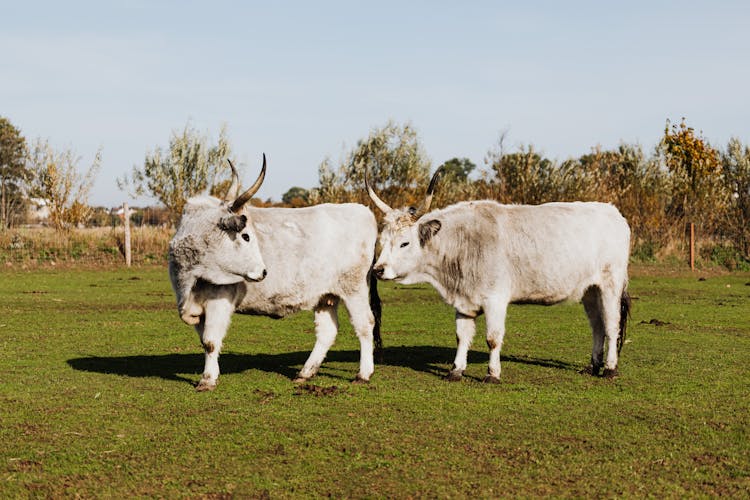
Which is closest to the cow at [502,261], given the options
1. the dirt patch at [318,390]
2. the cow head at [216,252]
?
the dirt patch at [318,390]

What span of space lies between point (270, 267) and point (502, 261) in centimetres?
276

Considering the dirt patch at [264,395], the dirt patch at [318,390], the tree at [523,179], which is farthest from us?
the tree at [523,179]

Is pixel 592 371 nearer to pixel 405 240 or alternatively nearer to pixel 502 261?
pixel 502 261

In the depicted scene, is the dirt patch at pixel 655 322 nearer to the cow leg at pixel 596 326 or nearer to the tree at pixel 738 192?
the cow leg at pixel 596 326

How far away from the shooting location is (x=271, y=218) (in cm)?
970

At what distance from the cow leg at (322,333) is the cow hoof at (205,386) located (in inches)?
45.5

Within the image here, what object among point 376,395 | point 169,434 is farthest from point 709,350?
point 169,434

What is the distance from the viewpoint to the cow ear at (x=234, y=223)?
895 cm

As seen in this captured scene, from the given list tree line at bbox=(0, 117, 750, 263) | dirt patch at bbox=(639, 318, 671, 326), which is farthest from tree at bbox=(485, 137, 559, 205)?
dirt patch at bbox=(639, 318, 671, 326)

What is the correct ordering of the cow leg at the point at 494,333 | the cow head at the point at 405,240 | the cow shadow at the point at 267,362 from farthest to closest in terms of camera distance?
the cow shadow at the point at 267,362 < the cow head at the point at 405,240 < the cow leg at the point at 494,333

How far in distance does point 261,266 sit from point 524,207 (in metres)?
3.56

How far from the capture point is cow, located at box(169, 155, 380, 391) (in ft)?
29.5

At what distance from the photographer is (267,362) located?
444 inches

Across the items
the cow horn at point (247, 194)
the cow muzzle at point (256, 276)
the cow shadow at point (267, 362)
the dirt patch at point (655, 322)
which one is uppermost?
the cow horn at point (247, 194)
